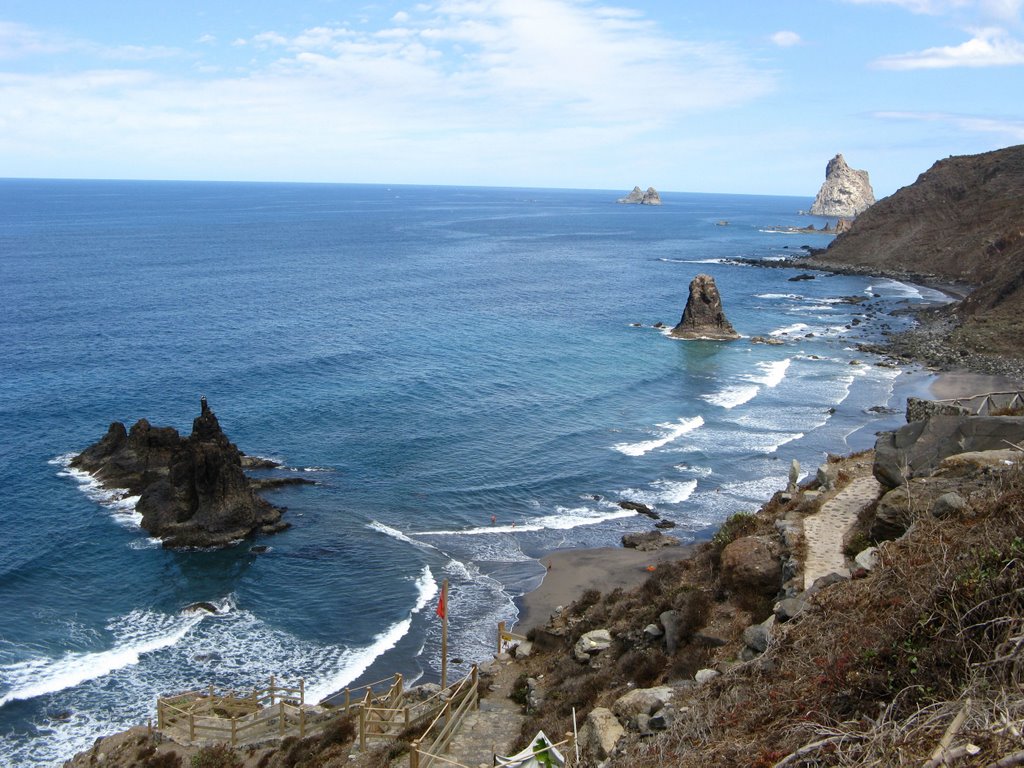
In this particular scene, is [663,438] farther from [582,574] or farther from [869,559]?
[869,559]

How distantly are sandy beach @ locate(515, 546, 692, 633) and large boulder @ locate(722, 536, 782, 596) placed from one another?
12907mm

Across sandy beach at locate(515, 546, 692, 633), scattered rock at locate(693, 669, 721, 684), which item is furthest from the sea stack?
scattered rock at locate(693, 669, 721, 684)

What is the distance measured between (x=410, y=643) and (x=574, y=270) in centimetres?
11191

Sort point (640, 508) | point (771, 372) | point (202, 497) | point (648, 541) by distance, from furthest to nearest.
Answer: point (771, 372) < point (640, 508) < point (202, 497) < point (648, 541)

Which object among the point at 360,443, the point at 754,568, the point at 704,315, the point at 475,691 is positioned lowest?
the point at 360,443

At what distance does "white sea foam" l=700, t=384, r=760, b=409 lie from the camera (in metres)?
63.2

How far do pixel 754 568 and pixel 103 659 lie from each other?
77.7 feet

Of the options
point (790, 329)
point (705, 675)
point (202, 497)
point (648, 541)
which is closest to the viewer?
point (705, 675)

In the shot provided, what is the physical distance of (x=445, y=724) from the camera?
64.5 feet

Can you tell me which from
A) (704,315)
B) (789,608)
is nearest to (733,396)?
(704,315)

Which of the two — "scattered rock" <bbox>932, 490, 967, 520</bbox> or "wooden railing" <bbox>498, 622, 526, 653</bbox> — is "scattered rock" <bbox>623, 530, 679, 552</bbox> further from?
"scattered rock" <bbox>932, 490, 967, 520</bbox>

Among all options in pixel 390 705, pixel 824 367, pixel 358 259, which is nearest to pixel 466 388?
pixel 824 367

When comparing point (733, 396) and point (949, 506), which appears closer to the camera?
point (949, 506)

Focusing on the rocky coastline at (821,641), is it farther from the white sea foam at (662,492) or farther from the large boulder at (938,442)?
the white sea foam at (662,492)
